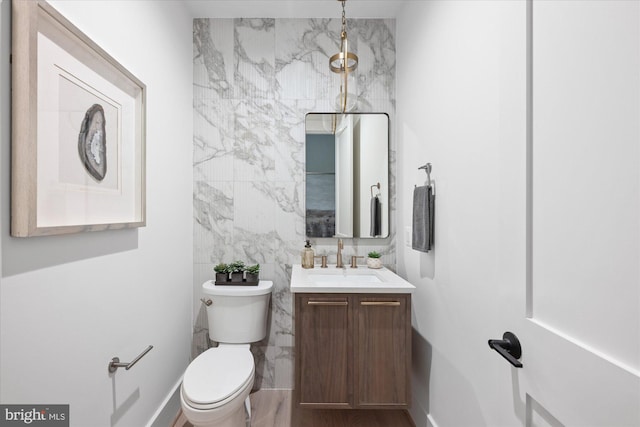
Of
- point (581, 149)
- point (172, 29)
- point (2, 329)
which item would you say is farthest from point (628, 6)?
point (172, 29)

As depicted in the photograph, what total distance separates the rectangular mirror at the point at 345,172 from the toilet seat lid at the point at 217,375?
93cm

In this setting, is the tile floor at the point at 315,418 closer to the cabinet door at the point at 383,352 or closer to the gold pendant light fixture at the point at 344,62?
the cabinet door at the point at 383,352

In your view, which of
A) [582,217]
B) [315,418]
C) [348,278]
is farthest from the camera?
[348,278]

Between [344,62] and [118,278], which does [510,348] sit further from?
[344,62]

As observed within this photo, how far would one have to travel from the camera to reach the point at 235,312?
2045 millimetres

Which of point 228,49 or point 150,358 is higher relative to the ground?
point 228,49

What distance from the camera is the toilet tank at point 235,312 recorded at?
204cm

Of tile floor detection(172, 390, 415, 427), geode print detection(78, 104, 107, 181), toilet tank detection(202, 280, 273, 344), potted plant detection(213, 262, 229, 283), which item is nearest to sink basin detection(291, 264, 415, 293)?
toilet tank detection(202, 280, 273, 344)

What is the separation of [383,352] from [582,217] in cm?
124

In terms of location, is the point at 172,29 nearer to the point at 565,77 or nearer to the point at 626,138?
the point at 565,77

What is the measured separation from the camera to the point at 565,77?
0.68 metres

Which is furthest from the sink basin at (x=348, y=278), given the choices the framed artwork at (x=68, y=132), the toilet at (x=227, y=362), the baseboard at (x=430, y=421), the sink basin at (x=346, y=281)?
the framed artwork at (x=68, y=132)

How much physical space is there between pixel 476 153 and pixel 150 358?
1866mm

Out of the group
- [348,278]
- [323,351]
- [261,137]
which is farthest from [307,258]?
[261,137]
